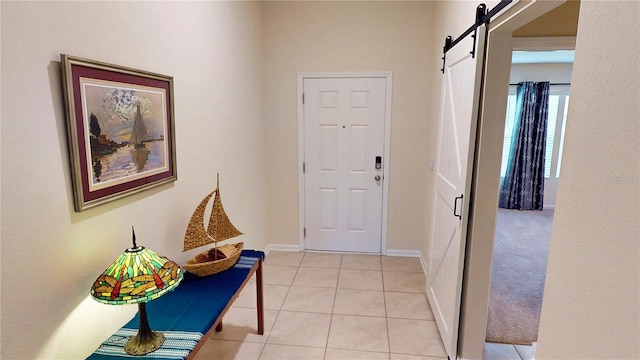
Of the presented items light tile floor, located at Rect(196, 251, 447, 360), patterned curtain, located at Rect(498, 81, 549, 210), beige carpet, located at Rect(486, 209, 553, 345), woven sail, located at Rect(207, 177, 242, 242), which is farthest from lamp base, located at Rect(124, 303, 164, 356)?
patterned curtain, located at Rect(498, 81, 549, 210)

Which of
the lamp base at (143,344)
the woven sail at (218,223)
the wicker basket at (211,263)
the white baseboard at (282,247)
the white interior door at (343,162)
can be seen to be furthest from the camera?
the white baseboard at (282,247)

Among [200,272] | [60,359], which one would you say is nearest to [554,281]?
[200,272]

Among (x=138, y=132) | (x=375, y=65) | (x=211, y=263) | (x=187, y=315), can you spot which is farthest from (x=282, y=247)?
(x=138, y=132)

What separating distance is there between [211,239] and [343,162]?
2047 millimetres

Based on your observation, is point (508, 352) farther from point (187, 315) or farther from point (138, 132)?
point (138, 132)

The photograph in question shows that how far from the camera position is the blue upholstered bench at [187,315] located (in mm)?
1435

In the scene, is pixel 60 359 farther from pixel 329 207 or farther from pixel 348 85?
pixel 348 85

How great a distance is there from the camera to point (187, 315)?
66.2 inches

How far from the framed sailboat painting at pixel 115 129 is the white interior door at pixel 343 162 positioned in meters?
1.99

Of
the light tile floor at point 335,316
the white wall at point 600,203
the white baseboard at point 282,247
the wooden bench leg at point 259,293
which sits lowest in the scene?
the light tile floor at point 335,316

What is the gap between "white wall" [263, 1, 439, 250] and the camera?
11.8 feet

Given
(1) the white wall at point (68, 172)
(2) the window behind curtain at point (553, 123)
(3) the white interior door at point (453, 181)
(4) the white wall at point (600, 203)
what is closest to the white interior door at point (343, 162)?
(3) the white interior door at point (453, 181)

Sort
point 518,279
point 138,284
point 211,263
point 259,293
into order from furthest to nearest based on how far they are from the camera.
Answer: point 518,279 → point 259,293 → point 211,263 → point 138,284

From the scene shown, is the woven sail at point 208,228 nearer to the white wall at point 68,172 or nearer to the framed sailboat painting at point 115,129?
the white wall at point 68,172
